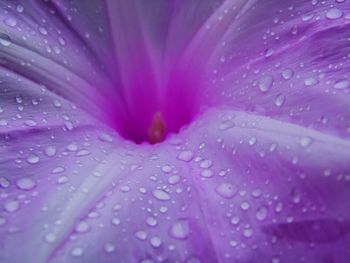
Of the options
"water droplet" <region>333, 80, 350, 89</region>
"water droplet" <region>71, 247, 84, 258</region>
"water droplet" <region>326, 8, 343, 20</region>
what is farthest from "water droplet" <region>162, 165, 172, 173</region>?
"water droplet" <region>326, 8, 343, 20</region>

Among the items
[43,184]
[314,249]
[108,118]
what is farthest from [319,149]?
[108,118]

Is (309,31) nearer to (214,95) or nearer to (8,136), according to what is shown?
(214,95)

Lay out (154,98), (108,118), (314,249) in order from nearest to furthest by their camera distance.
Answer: (314,249), (108,118), (154,98)

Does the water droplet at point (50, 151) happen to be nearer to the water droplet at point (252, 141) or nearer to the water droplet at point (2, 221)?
the water droplet at point (2, 221)

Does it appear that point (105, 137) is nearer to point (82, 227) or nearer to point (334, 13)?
point (82, 227)

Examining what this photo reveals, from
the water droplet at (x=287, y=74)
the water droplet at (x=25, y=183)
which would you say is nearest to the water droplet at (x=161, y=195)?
the water droplet at (x=25, y=183)

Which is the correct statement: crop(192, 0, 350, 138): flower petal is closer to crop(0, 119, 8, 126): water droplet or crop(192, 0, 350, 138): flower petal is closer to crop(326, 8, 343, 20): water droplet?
crop(326, 8, 343, 20): water droplet

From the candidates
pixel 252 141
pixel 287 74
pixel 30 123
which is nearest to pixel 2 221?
pixel 30 123
